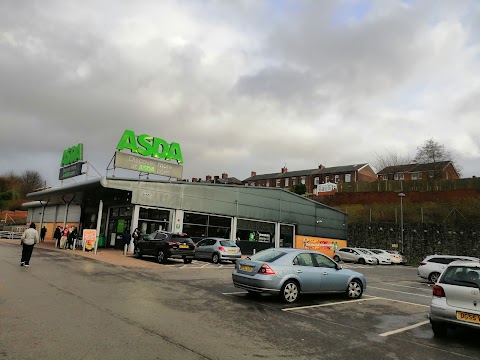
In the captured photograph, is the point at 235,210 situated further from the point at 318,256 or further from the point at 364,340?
the point at 364,340

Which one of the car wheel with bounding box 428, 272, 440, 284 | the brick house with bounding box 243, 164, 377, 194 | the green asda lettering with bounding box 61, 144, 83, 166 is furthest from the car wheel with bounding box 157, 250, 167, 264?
the brick house with bounding box 243, 164, 377, 194

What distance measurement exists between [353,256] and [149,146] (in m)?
21.5

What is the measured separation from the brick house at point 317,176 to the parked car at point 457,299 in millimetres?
62371

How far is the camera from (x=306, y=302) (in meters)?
10.3

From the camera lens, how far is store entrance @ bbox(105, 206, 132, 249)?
2730 centimetres

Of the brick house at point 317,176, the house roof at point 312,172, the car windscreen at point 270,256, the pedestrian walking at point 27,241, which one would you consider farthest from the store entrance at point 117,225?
the house roof at point 312,172

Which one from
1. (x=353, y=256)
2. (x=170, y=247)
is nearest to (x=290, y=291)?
(x=170, y=247)

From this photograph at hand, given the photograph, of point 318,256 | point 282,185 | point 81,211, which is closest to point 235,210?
point 81,211

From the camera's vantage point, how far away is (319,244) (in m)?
37.4

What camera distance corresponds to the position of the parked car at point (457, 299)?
666 centimetres

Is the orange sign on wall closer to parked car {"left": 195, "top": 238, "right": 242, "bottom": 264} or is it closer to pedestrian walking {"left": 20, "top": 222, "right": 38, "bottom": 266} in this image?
parked car {"left": 195, "top": 238, "right": 242, "bottom": 264}

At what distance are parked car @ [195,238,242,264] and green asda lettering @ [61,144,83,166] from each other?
1276 cm

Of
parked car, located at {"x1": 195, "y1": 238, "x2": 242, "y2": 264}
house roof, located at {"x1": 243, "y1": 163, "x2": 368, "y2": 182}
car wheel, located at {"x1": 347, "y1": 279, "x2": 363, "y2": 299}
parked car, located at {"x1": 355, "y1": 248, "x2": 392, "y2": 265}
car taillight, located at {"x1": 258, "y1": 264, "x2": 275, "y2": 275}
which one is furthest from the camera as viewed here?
house roof, located at {"x1": 243, "y1": 163, "x2": 368, "y2": 182}

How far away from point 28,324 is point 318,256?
746cm
